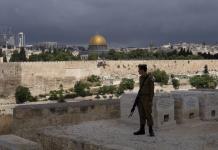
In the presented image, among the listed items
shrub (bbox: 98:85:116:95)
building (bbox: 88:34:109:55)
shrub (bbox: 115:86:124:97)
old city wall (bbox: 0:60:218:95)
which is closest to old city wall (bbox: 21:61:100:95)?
old city wall (bbox: 0:60:218:95)

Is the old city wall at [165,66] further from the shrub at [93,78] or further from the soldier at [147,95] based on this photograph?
the soldier at [147,95]

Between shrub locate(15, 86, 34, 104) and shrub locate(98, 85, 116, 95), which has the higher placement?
shrub locate(98, 85, 116, 95)

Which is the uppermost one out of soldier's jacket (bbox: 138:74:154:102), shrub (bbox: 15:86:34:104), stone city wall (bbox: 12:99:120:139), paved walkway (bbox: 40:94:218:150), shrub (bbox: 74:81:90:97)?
soldier's jacket (bbox: 138:74:154:102)

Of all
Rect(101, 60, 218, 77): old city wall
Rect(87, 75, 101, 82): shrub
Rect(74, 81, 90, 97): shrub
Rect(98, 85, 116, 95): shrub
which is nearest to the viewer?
Rect(74, 81, 90, 97): shrub

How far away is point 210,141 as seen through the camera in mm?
4762

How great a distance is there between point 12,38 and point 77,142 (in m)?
104

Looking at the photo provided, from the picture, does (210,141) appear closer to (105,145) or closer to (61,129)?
(105,145)

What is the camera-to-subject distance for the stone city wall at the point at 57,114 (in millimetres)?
5906

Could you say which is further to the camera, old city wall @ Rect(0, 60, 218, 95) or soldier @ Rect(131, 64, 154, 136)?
old city wall @ Rect(0, 60, 218, 95)

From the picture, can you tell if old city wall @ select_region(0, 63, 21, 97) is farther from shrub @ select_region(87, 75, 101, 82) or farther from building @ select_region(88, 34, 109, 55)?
building @ select_region(88, 34, 109, 55)

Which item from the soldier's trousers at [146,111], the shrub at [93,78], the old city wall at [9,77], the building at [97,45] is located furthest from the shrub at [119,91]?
the building at [97,45]

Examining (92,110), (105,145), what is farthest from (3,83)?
(105,145)

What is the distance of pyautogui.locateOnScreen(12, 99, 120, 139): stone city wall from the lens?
5.91 meters

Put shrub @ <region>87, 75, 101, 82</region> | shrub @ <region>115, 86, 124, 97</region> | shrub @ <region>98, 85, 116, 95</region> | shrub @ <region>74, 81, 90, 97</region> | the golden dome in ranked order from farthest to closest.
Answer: the golden dome, shrub @ <region>87, 75, 101, 82</region>, shrub @ <region>98, 85, 116, 95</region>, shrub @ <region>74, 81, 90, 97</region>, shrub @ <region>115, 86, 124, 97</region>
